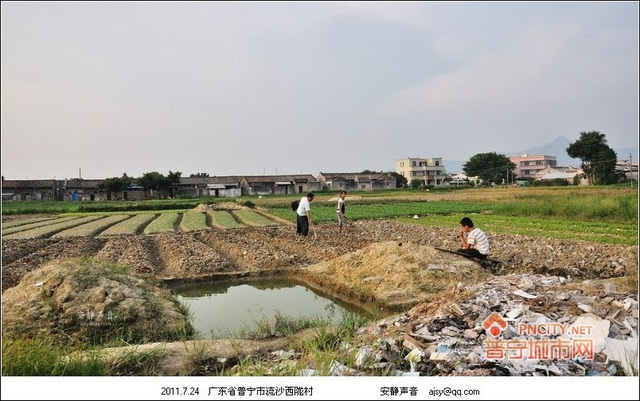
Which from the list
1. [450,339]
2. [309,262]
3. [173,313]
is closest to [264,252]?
[309,262]

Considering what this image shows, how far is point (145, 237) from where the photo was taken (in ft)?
55.3

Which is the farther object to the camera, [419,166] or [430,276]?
[419,166]

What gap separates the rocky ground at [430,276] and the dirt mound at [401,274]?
0.02 metres

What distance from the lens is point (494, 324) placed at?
4.45 meters

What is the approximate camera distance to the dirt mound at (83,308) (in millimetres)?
5574

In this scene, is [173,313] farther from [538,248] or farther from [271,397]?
[538,248]

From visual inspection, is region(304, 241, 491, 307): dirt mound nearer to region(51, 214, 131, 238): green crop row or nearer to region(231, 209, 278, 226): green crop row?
region(51, 214, 131, 238): green crop row

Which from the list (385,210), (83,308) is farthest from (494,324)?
(385,210)

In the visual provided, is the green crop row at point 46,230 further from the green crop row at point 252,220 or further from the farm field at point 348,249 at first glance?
the green crop row at point 252,220

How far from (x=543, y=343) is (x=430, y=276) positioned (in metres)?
4.55

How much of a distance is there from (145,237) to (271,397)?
14623 mm

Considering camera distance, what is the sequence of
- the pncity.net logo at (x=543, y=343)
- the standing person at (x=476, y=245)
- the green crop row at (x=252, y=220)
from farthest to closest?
the green crop row at (x=252, y=220)
the standing person at (x=476, y=245)
the pncity.net logo at (x=543, y=343)

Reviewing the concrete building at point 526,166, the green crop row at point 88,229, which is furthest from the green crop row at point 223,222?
the concrete building at point 526,166

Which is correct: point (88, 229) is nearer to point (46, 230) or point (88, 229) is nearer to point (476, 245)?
point (46, 230)
